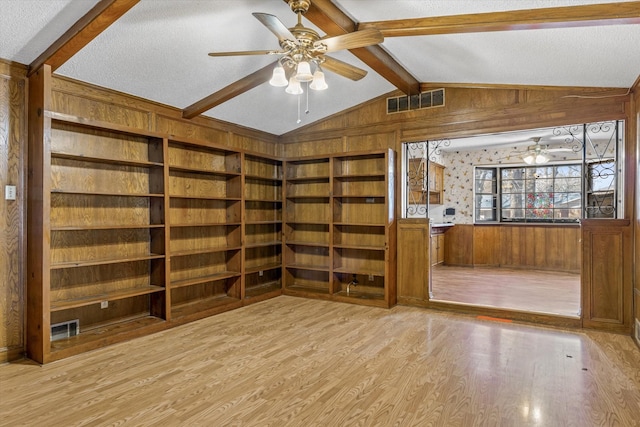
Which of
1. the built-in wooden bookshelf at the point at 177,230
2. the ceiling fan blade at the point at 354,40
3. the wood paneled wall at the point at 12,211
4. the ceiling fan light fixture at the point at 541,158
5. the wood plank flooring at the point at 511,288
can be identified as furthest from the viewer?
the ceiling fan light fixture at the point at 541,158

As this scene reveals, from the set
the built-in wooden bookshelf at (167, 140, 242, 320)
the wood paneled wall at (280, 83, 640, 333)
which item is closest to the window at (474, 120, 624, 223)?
the wood paneled wall at (280, 83, 640, 333)

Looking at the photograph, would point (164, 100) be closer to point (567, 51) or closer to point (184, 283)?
point (184, 283)

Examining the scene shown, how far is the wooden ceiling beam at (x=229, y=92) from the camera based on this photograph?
12.8ft

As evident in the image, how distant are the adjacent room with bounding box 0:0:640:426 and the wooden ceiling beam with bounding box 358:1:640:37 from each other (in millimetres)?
14

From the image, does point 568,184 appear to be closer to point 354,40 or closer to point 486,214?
point 486,214

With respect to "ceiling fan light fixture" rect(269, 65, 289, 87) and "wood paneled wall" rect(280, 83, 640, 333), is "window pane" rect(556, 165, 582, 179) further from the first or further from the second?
"ceiling fan light fixture" rect(269, 65, 289, 87)

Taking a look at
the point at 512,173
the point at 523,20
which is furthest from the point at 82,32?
the point at 512,173

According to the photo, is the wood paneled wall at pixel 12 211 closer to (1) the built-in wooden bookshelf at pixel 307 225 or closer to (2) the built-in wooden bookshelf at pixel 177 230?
(2) the built-in wooden bookshelf at pixel 177 230

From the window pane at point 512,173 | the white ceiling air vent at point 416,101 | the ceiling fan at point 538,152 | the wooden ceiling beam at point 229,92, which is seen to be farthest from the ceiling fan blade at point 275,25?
the window pane at point 512,173

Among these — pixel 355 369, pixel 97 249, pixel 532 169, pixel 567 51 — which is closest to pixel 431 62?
pixel 567 51

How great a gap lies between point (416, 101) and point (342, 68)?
2.06m

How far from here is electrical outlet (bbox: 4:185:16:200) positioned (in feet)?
10.3

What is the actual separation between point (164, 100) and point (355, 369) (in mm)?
3519

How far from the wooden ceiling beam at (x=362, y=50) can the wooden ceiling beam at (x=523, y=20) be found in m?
0.30
